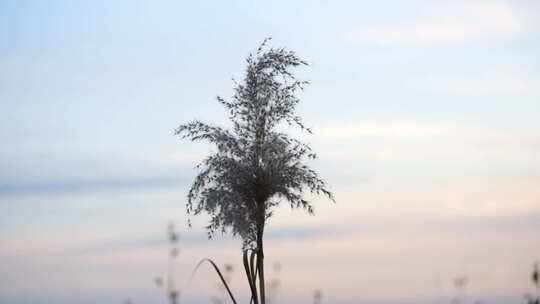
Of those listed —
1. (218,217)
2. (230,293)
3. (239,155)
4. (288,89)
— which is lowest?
(230,293)

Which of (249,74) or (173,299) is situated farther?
(249,74)

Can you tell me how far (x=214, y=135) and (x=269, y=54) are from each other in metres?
1.82

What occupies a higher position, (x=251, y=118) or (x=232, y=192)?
(x=251, y=118)

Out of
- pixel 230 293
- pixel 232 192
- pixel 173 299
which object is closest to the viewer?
pixel 173 299

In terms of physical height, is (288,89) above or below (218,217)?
above

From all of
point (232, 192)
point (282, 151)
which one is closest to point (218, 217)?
point (232, 192)

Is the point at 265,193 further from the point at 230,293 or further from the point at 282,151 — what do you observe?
the point at 230,293

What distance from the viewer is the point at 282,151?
1475cm

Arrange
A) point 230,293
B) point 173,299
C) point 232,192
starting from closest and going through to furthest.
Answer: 1. point 173,299
2. point 230,293
3. point 232,192

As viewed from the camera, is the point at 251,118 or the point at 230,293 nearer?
the point at 230,293

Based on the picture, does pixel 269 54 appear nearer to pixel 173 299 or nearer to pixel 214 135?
pixel 214 135

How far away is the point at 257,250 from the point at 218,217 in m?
0.90

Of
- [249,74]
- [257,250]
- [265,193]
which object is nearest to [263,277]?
[257,250]

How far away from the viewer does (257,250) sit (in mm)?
14711
